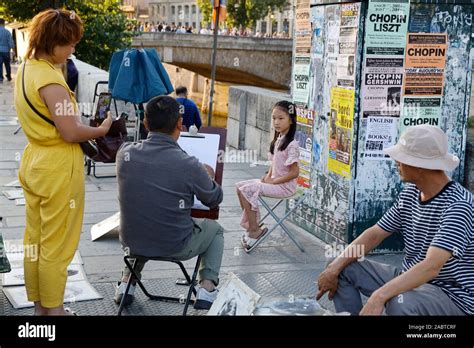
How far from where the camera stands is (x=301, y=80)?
7.44 meters

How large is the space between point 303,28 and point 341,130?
1.32 m

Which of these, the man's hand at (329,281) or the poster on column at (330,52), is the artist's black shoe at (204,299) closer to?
the man's hand at (329,281)

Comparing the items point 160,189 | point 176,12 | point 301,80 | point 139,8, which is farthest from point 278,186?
point 139,8

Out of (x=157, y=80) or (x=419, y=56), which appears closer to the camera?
(x=419, y=56)

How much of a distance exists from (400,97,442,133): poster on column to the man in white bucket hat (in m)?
2.60

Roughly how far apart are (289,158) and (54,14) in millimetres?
2780

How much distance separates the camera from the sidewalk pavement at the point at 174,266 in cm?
531

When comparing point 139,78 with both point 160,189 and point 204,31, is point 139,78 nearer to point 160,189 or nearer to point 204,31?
point 160,189

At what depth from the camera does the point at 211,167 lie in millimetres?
5348

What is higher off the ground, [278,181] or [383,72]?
[383,72]

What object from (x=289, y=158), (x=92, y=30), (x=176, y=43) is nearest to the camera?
(x=289, y=158)
